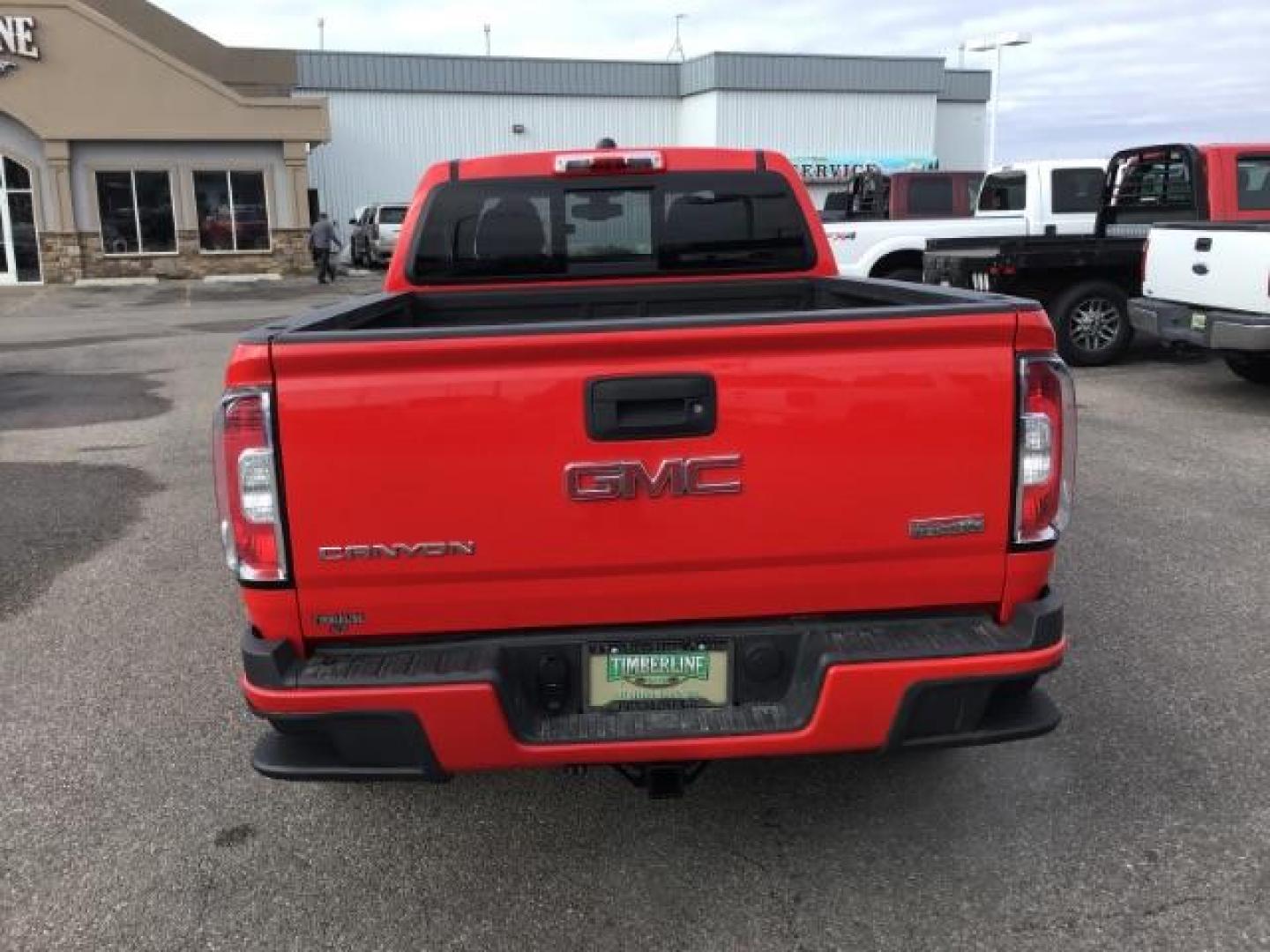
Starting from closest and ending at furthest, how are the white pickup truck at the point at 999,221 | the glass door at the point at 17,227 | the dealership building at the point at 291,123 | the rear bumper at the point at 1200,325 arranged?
the rear bumper at the point at 1200,325
the white pickup truck at the point at 999,221
the dealership building at the point at 291,123
the glass door at the point at 17,227

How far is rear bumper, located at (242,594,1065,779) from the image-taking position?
2.64 meters

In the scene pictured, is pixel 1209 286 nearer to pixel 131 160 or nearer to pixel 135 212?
pixel 131 160

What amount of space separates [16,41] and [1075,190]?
23.4 m

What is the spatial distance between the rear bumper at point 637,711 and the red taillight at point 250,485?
0.71 feet

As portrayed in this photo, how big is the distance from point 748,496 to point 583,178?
2.28 m

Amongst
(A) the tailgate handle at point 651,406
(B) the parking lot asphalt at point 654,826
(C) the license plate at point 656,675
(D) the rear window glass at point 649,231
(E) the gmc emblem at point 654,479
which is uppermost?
(D) the rear window glass at point 649,231

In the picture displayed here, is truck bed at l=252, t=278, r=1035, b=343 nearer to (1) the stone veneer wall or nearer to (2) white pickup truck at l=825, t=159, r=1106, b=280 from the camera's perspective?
(2) white pickup truck at l=825, t=159, r=1106, b=280

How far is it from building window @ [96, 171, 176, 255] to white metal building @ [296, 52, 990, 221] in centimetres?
1003

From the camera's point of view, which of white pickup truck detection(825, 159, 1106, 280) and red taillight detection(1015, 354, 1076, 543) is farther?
white pickup truck detection(825, 159, 1106, 280)

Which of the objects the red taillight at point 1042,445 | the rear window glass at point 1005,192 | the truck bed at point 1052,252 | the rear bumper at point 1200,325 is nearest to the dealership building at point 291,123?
the rear window glass at point 1005,192

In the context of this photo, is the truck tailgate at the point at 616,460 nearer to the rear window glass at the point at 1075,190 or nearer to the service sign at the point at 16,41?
the rear window glass at the point at 1075,190

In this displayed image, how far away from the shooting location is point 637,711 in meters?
2.77

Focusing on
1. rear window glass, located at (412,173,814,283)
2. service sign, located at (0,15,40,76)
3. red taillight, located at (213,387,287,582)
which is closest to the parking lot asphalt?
red taillight, located at (213,387,287,582)

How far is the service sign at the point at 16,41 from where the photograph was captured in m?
25.4
